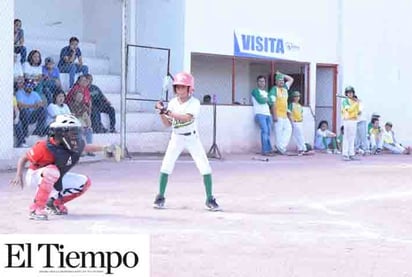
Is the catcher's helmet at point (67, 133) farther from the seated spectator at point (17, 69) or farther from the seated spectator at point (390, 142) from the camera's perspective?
the seated spectator at point (390, 142)

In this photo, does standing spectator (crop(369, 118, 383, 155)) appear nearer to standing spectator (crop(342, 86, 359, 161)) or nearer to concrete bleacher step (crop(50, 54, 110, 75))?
standing spectator (crop(342, 86, 359, 161))

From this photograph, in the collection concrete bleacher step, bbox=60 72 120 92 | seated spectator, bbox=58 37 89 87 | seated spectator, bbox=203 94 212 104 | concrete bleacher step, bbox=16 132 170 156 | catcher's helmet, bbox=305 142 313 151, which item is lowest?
catcher's helmet, bbox=305 142 313 151

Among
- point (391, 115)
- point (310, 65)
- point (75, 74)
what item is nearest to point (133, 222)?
point (75, 74)

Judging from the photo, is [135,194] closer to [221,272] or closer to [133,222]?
[133,222]

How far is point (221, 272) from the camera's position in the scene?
627 cm

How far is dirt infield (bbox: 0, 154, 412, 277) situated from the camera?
666cm

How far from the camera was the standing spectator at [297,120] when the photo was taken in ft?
66.3

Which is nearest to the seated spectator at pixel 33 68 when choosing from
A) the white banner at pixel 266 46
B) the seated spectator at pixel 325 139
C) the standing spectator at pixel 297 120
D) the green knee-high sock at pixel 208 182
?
the white banner at pixel 266 46

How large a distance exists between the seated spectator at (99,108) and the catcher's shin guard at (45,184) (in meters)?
7.94

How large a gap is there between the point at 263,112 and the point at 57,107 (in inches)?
240

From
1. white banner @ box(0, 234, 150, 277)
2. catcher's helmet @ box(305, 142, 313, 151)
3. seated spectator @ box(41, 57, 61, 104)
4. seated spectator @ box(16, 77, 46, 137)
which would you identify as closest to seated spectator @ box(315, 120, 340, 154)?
catcher's helmet @ box(305, 142, 313, 151)

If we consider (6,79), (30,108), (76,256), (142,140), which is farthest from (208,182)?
(142,140)

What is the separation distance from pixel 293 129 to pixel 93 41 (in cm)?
566

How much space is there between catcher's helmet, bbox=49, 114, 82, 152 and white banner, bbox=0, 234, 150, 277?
411cm
